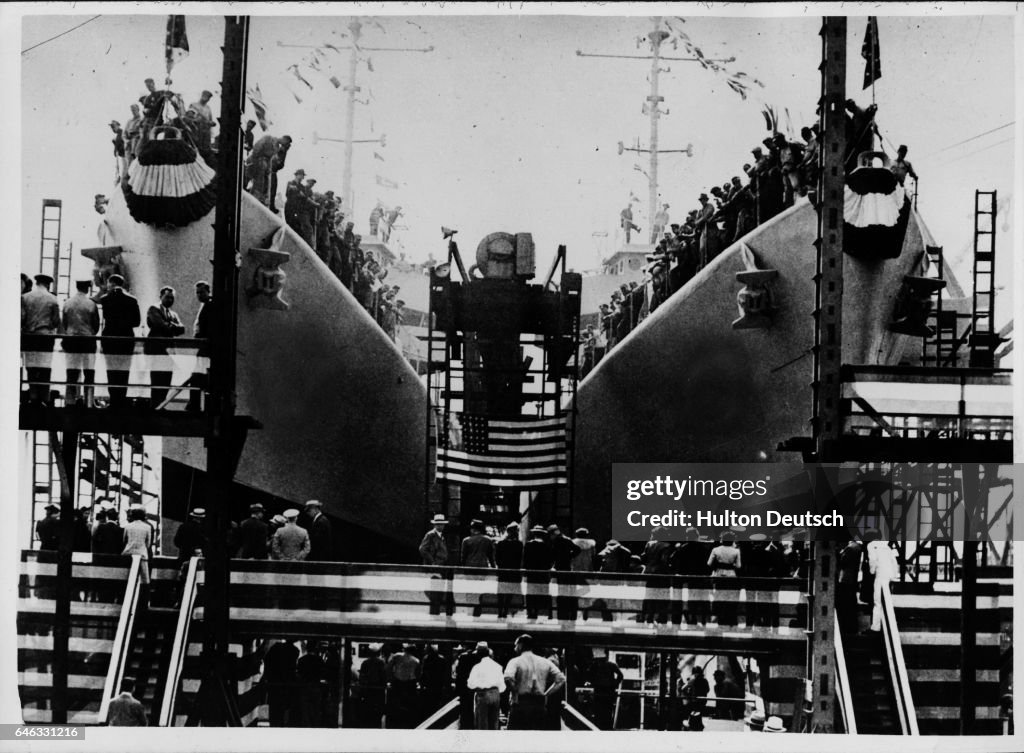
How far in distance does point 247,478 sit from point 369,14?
2.29 m

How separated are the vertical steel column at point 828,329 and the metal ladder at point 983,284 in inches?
24.7

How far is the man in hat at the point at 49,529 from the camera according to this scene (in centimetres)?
567

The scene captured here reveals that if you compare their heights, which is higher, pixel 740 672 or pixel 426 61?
pixel 426 61

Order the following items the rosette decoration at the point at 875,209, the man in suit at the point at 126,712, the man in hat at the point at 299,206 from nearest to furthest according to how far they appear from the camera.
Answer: the man in suit at the point at 126,712 < the rosette decoration at the point at 875,209 < the man in hat at the point at 299,206

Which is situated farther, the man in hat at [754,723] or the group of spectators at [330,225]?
the group of spectators at [330,225]

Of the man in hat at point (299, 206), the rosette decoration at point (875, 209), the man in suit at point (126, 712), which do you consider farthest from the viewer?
the man in hat at point (299, 206)

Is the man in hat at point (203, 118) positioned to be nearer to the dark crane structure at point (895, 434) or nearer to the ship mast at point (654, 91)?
the ship mast at point (654, 91)

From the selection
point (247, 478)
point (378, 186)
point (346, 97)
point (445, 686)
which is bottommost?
point (445, 686)

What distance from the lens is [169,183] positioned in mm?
5730

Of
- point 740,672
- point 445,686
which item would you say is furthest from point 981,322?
point 445,686

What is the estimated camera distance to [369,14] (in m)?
5.57

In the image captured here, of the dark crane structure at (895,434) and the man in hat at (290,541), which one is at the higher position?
the dark crane structure at (895,434)

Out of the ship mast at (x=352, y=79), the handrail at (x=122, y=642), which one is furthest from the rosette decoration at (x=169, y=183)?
the handrail at (x=122, y=642)

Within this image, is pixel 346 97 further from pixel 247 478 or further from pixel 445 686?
pixel 445 686
